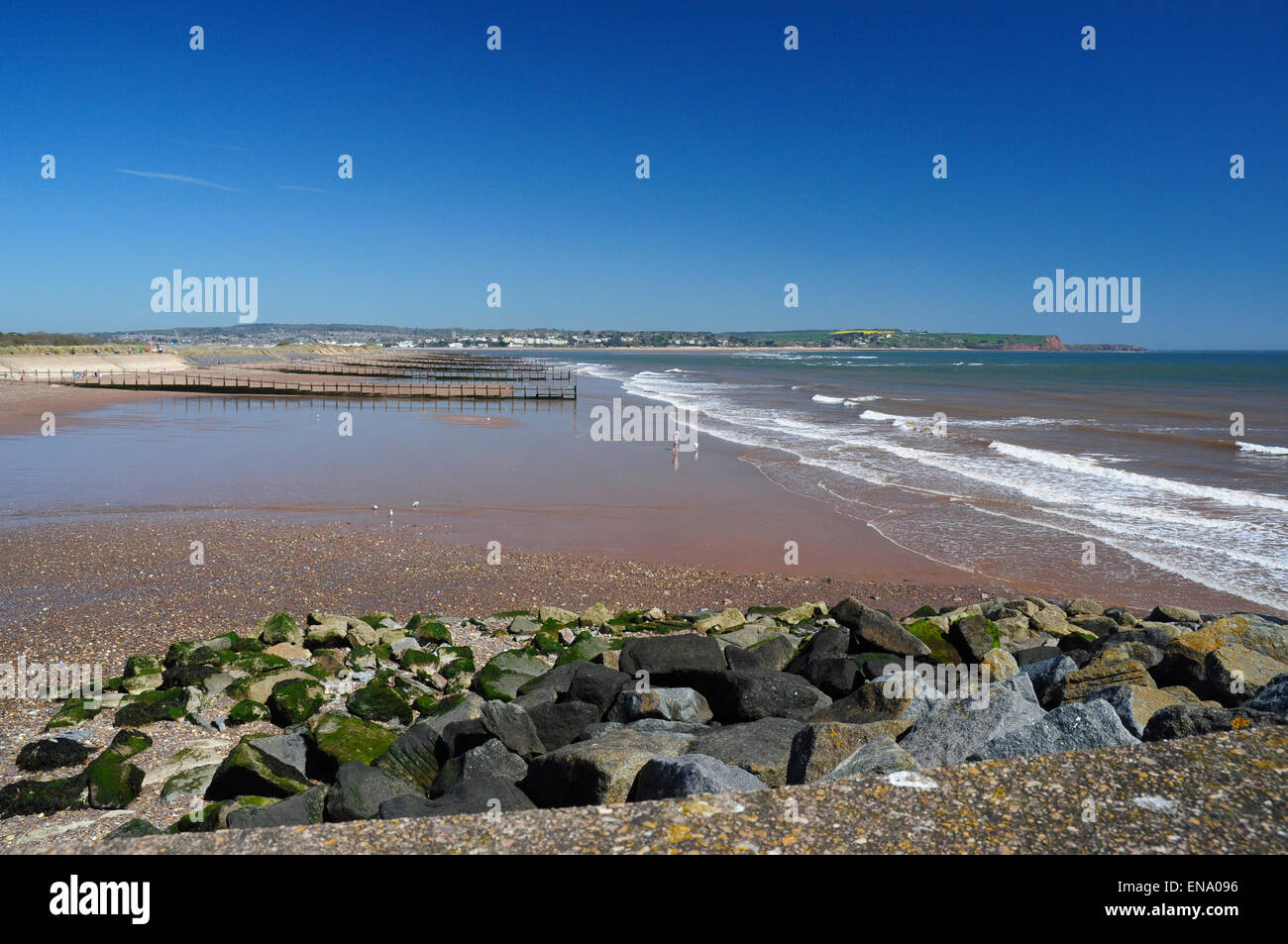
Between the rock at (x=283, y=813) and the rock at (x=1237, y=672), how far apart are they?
6478 mm

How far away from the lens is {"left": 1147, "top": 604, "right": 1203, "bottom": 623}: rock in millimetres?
10719

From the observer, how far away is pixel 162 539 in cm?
1505

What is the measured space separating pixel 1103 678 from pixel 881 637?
8.01ft

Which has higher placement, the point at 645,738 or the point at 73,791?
the point at 645,738

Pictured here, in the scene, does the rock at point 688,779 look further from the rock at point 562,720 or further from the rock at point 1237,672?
the rock at point 1237,672

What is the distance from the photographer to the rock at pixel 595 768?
16.4 feet

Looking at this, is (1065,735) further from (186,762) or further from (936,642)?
(186,762)

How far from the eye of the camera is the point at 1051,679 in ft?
22.1

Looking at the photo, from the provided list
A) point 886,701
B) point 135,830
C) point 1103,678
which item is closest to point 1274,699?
point 1103,678

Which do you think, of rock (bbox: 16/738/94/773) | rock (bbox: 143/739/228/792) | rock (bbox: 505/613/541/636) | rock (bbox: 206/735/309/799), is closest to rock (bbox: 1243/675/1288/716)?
rock (bbox: 206/735/309/799)

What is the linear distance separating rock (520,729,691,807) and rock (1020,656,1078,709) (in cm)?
294
